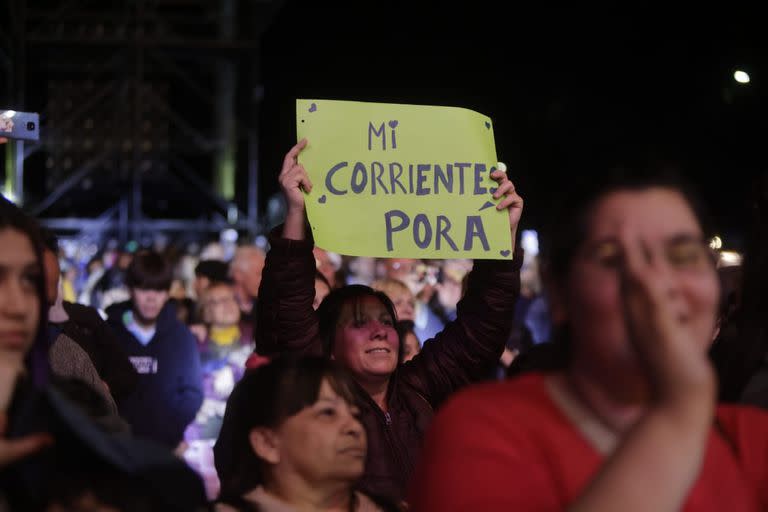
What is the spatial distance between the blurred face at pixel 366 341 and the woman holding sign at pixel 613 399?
2.21 meters

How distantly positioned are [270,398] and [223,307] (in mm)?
5490

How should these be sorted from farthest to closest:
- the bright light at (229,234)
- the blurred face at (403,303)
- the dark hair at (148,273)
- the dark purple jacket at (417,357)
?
1. the bright light at (229,234)
2. the dark hair at (148,273)
3. the blurred face at (403,303)
4. the dark purple jacket at (417,357)

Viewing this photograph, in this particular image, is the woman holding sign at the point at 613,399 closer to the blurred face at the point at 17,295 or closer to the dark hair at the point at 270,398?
the blurred face at the point at 17,295

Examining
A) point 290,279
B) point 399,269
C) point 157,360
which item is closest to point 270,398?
point 290,279

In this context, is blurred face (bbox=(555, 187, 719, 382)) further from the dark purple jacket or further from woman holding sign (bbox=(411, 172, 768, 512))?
the dark purple jacket

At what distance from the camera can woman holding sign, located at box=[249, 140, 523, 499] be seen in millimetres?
4105

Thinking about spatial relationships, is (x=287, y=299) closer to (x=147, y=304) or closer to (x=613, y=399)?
(x=613, y=399)

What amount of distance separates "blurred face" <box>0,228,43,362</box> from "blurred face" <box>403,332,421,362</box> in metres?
4.12

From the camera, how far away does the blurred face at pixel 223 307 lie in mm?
8430

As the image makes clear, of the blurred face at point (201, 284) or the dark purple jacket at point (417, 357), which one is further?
the blurred face at point (201, 284)

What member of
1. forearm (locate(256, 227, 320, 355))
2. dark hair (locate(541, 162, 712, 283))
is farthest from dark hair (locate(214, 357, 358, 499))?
dark hair (locate(541, 162, 712, 283))

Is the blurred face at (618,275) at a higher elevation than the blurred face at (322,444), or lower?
higher

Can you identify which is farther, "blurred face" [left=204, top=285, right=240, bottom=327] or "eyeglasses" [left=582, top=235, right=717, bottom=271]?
"blurred face" [left=204, top=285, right=240, bottom=327]

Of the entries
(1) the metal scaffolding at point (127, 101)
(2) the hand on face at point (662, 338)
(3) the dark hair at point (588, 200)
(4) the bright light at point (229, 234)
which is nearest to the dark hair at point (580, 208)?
(3) the dark hair at point (588, 200)
